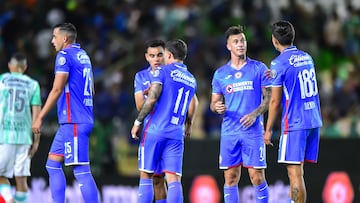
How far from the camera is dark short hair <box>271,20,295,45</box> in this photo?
42.7ft

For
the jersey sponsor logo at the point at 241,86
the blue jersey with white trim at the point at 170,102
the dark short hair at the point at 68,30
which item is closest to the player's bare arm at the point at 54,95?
the dark short hair at the point at 68,30

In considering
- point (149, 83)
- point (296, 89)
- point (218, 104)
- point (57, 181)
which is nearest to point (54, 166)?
point (57, 181)

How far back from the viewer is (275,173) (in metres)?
Result: 17.6

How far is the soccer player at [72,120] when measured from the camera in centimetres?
1330

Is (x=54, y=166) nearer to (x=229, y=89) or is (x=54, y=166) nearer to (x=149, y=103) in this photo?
(x=149, y=103)

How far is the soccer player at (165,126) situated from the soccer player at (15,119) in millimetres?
2634

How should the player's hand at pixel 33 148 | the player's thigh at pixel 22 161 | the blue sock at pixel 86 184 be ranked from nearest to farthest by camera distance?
the blue sock at pixel 86 184, the player's hand at pixel 33 148, the player's thigh at pixel 22 161

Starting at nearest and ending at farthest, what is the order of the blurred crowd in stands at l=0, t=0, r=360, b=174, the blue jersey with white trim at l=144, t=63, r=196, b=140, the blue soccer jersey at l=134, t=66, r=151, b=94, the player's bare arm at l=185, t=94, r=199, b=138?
the blue jersey with white trim at l=144, t=63, r=196, b=140, the blue soccer jersey at l=134, t=66, r=151, b=94, the player's bare arm at l=185, t=94, r=199, b=138, the blurred crowd in stands at l=0, t=0, r=360, b=174

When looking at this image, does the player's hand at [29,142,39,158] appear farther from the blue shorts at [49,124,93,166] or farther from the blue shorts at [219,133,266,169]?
the blue shorts at [219,133,266,169]

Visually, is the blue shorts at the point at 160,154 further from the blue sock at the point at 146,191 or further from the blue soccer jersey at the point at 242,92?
the blue soccer jersey at the point at 242,92

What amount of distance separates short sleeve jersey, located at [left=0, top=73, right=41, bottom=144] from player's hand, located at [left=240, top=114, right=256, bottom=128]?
3.68 metres

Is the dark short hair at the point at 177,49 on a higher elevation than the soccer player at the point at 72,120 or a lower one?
higher

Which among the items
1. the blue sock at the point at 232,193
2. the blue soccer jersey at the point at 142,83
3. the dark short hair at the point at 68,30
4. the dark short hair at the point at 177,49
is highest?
the dark short hair at the point at 68,30

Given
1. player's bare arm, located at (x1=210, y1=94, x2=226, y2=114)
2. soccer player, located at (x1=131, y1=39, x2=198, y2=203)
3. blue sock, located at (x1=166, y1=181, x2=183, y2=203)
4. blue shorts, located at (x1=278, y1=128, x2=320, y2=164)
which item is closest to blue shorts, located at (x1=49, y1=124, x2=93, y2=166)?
soccer player, located at (x1=131, y1=39, x2=198, y2=203)
